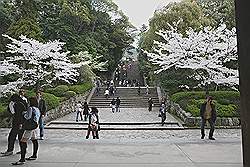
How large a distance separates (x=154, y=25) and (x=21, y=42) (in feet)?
39.0

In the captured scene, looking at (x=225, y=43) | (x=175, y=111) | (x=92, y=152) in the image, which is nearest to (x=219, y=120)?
(x=175, y=111)

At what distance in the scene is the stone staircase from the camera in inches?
Answer: 1146

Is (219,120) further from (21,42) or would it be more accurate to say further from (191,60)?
(21,42)

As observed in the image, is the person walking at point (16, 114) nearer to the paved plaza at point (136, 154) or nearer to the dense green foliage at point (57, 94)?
the paved plaza at point (136, 154)

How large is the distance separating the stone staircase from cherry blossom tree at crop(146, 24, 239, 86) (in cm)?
637

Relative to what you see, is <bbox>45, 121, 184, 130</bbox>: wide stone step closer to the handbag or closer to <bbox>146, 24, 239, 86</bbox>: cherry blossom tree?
<bbox>146, 24, 239, 86</bbox>: cherry blossom tree

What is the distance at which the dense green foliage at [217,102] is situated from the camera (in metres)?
17.9

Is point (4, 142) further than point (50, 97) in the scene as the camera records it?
No

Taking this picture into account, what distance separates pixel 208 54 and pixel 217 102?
14.2ft

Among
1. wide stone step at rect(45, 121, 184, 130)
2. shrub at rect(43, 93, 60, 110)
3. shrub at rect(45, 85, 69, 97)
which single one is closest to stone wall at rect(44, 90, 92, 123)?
shrub at rect(43, 93, 60, 110)

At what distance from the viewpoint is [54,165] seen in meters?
6.88

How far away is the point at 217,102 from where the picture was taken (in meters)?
19.7

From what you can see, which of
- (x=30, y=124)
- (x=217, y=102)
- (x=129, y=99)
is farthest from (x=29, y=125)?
(x=129, y=99)

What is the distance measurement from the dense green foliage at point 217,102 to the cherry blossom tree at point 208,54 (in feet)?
4.32
